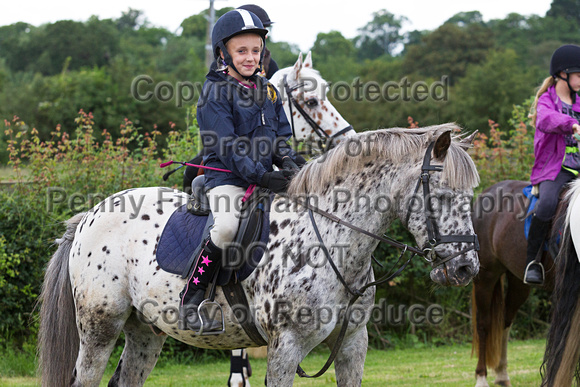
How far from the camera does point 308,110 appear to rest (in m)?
6.22

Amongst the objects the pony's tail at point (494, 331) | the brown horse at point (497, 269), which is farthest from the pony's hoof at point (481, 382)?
the pony's tail at point (494, 331)

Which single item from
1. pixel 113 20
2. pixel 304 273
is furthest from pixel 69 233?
pixel 113 20

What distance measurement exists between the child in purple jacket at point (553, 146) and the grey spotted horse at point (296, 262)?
9.36 ft

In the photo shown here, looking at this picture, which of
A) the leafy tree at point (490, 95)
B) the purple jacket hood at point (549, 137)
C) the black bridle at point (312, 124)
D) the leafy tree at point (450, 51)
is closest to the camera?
the purple jacket hood at point (549, 137)

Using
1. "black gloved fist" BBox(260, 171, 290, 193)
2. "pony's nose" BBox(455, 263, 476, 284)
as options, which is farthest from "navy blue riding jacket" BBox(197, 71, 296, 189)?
"pony's nose" BBox(455, 263, 476, 284)

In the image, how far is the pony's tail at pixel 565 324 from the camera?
4797 millimetres

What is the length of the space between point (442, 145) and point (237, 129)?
1.32 metres

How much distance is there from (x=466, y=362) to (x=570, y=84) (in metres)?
4.31

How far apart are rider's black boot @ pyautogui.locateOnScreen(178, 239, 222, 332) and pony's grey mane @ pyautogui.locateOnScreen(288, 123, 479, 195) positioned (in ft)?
2.05

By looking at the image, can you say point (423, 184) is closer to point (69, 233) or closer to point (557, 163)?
point (69, 233)

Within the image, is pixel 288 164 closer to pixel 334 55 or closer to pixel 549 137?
pixel 549 137

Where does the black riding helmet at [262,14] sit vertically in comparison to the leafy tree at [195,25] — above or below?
below

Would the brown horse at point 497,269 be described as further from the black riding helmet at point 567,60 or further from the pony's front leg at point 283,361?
the pony's front leg at point 283,361

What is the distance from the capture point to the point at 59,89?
106 ft
